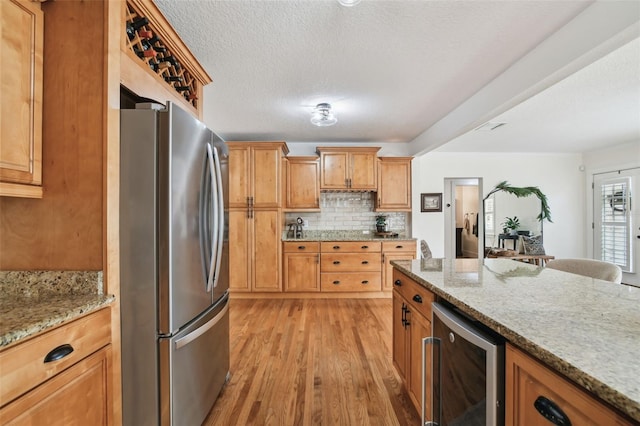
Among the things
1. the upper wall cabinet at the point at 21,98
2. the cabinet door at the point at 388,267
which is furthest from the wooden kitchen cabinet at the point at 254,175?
the upper wall cabinet at the point at 21,98

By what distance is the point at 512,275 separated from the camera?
5.06ft

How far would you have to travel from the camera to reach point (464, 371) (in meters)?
1.03

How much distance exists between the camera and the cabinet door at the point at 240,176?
385 cm

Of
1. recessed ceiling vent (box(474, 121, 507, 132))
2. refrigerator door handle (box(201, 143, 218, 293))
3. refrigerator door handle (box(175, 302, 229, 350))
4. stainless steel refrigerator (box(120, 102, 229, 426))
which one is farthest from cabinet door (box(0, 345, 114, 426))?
recessed ceiling vent (box(474, 121, 507, 132))

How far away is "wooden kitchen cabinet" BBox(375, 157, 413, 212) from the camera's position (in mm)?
4305

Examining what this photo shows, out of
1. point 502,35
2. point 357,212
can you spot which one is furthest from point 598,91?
point 357,212

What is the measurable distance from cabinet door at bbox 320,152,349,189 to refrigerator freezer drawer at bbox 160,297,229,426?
2.72 metres

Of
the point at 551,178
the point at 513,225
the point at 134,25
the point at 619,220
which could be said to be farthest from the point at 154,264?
the point at 619,220

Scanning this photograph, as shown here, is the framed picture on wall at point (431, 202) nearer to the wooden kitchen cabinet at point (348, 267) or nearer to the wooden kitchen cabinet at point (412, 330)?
the wooden kitchen cabinet at point (348, 267)

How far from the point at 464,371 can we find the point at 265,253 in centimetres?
312

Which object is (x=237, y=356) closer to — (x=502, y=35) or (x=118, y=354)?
(x=118, y=354)

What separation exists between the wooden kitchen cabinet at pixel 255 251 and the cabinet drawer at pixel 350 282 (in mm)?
687

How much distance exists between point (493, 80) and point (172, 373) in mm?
3175

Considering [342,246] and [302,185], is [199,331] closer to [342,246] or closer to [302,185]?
[342,246]
